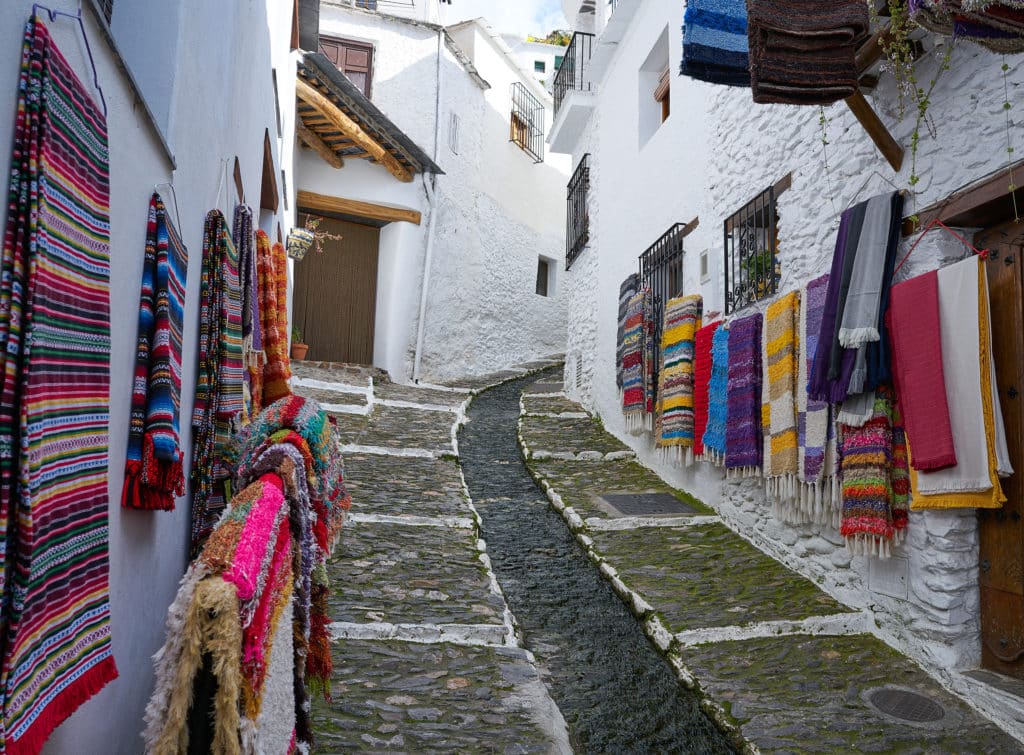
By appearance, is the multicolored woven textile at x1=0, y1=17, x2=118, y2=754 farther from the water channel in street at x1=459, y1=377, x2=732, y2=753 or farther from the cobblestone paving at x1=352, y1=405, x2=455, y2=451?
the cobblestone paving at x1=352, y1=405, x2=455, y2=451

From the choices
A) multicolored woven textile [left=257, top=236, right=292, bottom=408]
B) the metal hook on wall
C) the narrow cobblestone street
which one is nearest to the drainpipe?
the narrow cobblestone street

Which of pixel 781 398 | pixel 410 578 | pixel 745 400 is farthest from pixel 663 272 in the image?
pixel 410 578

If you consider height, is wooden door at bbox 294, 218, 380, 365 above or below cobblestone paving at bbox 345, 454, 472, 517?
above

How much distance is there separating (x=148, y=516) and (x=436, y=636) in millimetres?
1935

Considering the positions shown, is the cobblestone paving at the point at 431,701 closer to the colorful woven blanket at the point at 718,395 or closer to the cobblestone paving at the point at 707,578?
the cobblestone paving at the point at 707,578

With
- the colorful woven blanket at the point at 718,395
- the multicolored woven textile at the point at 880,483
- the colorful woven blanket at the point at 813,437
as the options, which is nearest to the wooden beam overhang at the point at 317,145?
the colorful woven blanket at the point at 718,395

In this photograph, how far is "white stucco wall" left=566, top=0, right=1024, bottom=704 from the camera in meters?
3.50

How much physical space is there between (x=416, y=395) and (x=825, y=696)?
864cm

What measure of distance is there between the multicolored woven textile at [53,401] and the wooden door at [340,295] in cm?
1138

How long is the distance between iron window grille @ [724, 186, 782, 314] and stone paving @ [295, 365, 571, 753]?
2.85 metres

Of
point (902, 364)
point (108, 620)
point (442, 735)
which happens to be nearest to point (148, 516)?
point (108, 620)

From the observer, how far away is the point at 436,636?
391 centimetres

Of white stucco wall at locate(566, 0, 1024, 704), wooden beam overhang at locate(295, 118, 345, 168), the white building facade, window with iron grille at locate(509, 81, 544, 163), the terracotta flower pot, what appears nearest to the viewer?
white stucco wall at locate(566, 0, 1024, 704)

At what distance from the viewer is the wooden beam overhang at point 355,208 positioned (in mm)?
11984
